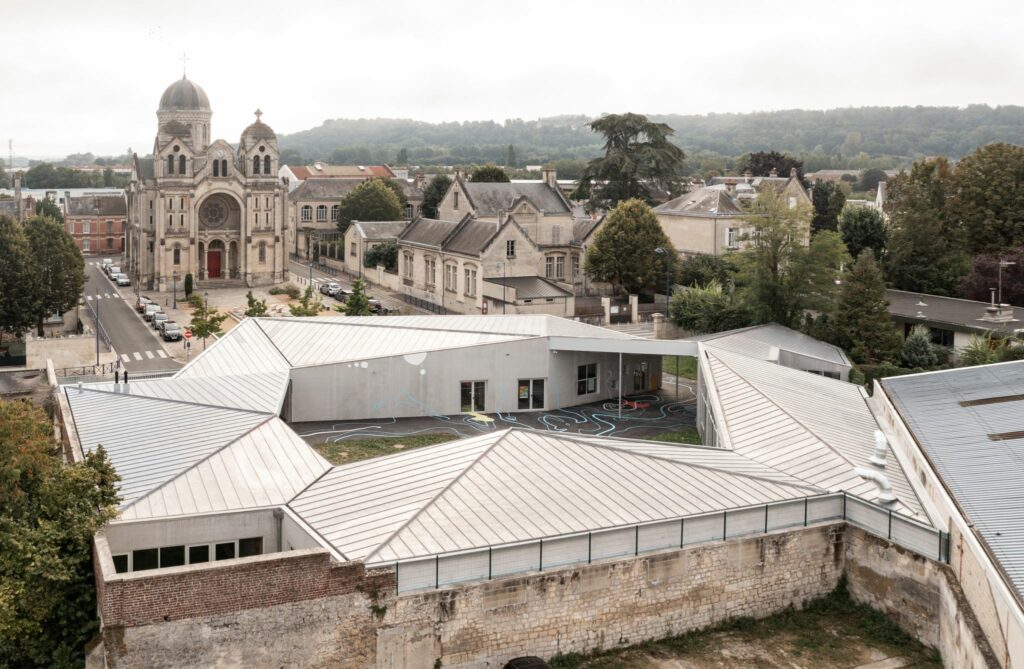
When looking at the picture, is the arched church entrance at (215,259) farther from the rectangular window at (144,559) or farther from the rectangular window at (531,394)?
the rectangular window at (144,559)

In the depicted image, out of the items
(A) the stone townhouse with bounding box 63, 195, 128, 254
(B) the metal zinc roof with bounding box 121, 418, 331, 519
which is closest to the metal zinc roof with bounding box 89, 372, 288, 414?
(B) the metal zinc roof with bounding box 121, 418, 331, 519

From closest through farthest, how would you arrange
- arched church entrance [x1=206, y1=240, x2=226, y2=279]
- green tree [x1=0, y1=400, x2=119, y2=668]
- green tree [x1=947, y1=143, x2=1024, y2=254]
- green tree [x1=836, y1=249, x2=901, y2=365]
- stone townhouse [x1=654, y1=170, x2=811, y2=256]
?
green tree [x1=0, y1=400, x2=119, y2=668] → green tree [x1=836, y1=249, x2=901, y2=365] → green tree [x1=947, y1=143, x2=1024, y2=254] → stone townhouse [x1=654, y1=170, x2=811, y2=256] → arched church entrance [x1=206, y1=240, x2=226, y2=279]

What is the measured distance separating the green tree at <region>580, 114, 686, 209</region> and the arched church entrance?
33531mm

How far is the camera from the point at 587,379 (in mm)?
47406

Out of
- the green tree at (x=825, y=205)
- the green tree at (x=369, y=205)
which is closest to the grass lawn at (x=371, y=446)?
the green tree at (x=825, y=205)

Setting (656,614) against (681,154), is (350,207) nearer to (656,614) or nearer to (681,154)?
(681,154)

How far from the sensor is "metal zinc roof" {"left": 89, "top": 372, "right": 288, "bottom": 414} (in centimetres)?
3516

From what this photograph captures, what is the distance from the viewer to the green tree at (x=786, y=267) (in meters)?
58.2

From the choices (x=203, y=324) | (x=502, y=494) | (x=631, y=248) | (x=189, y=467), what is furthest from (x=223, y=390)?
(x=631, y=248)

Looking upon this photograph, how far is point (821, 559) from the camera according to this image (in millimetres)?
26906

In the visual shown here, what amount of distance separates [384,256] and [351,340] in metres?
49.9

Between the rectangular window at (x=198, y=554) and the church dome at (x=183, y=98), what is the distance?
80.1 m

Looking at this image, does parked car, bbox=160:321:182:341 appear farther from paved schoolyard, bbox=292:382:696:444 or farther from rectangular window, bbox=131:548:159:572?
rectangular window, bbox=131:548:159:572

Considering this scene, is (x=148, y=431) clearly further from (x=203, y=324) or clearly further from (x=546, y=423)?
(x=203, y=324)
